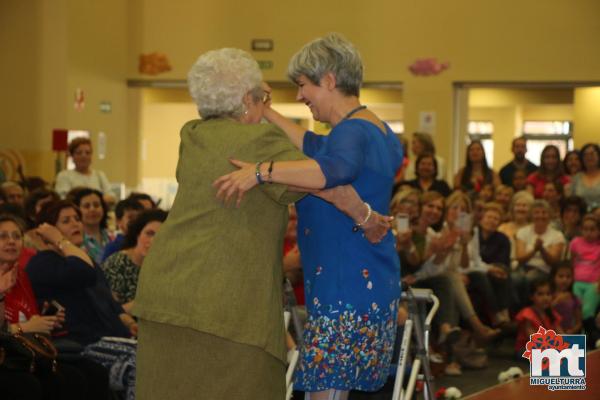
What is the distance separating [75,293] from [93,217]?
192 cm

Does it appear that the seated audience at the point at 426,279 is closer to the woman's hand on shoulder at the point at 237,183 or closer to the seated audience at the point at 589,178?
the seated audience at the point at 589,178

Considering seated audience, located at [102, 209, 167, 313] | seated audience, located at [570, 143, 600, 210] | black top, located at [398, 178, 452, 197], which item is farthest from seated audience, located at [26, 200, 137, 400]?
seated audience, located at [570, 143, 600, 210]

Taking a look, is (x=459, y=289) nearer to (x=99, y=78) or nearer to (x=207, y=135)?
(x=207, y=135)

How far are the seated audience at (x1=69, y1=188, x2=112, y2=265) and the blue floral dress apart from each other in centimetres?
380

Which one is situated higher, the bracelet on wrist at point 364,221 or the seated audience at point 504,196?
the bracelet on wrist at point 364,221

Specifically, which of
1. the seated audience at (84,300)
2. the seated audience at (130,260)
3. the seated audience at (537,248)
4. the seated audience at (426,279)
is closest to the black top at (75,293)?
the seated audience at (84,300)

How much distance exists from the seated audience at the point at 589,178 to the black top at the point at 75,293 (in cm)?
555

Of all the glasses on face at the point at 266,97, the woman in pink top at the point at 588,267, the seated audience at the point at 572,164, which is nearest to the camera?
the glasses on face at the point at 266,97

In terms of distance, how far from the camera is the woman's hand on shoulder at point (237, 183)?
7.68 ft

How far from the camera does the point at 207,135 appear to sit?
95.5 inches

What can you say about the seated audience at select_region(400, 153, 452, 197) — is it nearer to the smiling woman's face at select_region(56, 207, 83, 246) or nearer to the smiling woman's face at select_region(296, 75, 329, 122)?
the smiling woman's face at select_region(56, 207, 83, 246)

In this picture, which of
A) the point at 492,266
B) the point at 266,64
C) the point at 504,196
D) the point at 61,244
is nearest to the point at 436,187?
the point at 504,196

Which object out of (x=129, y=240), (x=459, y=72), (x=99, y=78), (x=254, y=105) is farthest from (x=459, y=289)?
(x=99, y=78)

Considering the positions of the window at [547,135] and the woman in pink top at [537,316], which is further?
the window at [547,135]
